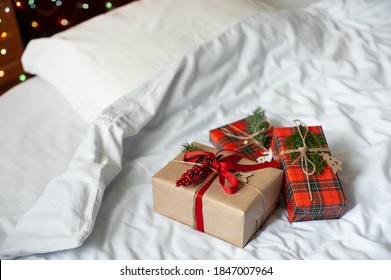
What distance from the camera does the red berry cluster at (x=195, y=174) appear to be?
966 millimetres

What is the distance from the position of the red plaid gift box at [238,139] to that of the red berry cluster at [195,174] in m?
0.16

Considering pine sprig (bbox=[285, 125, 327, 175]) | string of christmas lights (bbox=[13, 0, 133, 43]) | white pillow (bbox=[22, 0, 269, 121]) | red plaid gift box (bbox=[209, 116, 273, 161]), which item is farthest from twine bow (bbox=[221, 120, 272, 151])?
string of christmas lights (bbox=[13, 0, 133, 43])

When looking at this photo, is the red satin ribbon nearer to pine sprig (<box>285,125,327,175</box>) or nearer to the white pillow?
pine sprig (<box>285,125,327,175</box>)

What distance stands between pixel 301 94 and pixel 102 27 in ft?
2.17

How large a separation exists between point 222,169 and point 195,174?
0.21 feet

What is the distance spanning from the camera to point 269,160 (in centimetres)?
112

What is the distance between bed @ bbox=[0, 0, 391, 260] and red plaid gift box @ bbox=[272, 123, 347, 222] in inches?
1.2

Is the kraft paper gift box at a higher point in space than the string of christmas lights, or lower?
lower

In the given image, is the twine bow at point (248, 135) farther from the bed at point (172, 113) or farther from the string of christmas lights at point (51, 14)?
the string of christmas lights at point (51, 14)

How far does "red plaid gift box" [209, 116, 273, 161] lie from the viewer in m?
1.17

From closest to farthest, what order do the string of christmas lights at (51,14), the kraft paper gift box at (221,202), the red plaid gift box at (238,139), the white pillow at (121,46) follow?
the kraft paper gift box at (221,202)
the red plaid gift box at (238,139)
the white pillow at (121,46)
the string of christmas lights at (51,14)

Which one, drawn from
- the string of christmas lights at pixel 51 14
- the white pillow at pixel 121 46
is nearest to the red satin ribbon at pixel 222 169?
the white pillow at pixel 121 46
